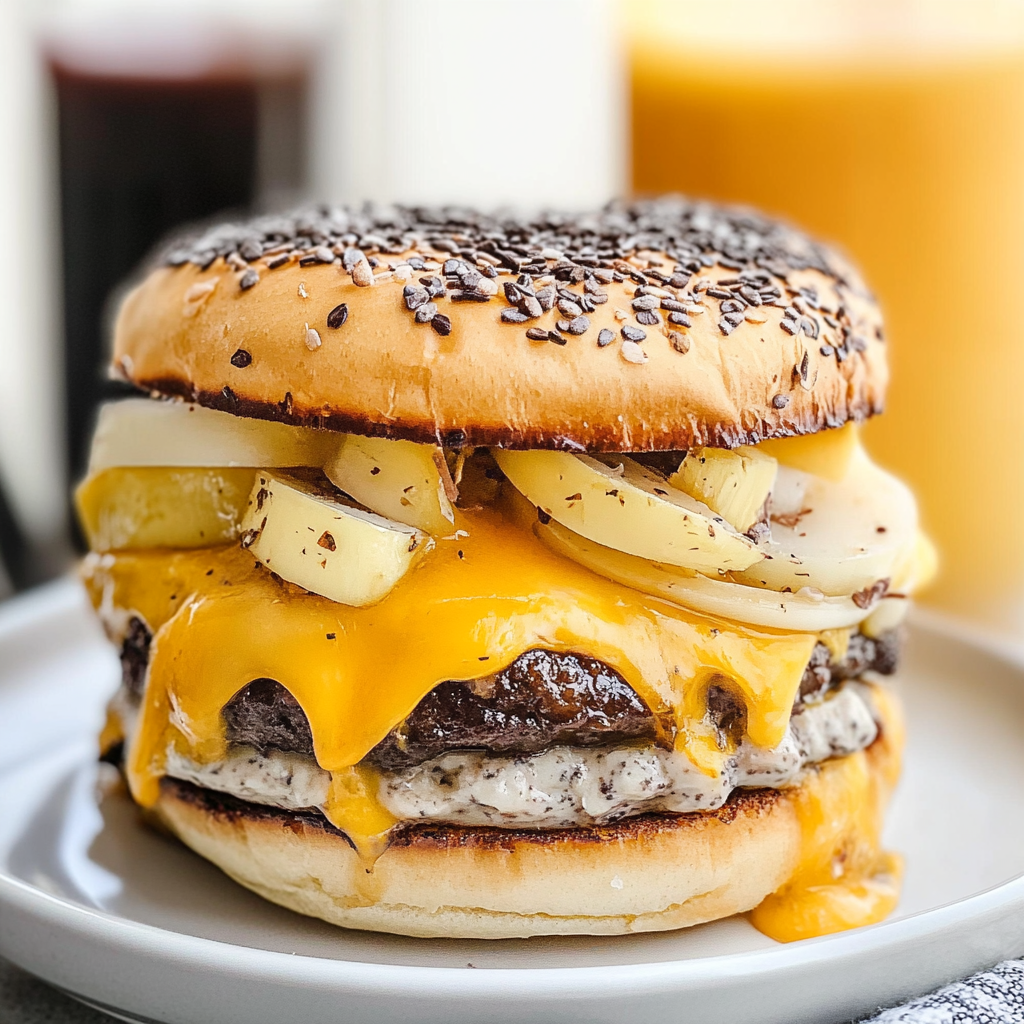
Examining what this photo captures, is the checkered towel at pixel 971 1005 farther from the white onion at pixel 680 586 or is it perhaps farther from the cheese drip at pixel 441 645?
the white onion at pixel 680 586

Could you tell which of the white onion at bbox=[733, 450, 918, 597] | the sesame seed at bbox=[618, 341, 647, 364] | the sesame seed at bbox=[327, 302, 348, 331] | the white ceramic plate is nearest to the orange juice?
the white ceramic plate

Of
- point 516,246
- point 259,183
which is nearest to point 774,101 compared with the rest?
point 259,183

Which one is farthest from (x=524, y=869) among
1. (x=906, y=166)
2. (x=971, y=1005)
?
(x=906, y=166)

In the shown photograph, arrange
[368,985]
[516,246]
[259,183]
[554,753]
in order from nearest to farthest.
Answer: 1. [368,985]
2. [554,753]
3. [516,246]
4. [259,183]

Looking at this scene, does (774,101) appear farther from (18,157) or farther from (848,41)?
(18,157)

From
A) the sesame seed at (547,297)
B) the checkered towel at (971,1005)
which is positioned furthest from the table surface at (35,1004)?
the sesame seed at (547,297)

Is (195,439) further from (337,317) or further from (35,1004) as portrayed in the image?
(35,1004)
